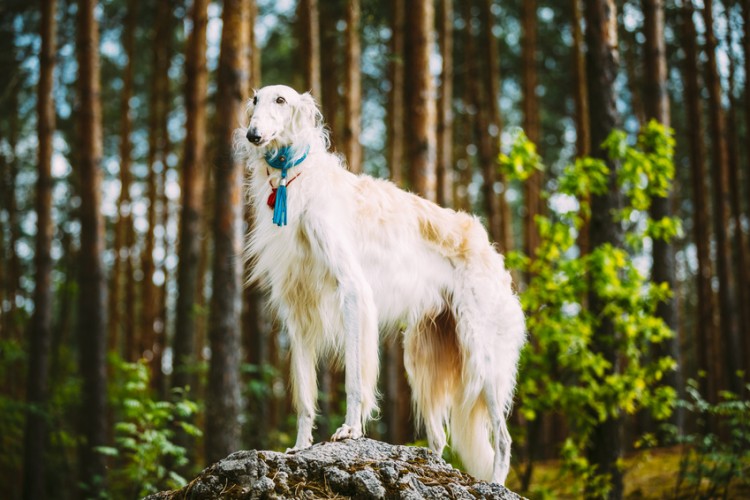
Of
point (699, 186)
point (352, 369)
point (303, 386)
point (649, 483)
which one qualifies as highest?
point (699, 186)

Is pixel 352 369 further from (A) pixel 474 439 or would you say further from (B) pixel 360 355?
(A) pixel 474 439

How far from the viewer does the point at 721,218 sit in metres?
15.2

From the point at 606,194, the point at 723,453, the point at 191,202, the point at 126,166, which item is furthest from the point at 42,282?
the point at 723,453

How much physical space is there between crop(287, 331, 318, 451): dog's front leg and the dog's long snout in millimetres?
1311

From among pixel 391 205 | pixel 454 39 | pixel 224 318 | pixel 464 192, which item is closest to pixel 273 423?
pixel 464 192

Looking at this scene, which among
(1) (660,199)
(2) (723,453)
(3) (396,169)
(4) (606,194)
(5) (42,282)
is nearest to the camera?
(2) (723,453)

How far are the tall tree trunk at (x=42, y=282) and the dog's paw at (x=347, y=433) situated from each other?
9.28 meters

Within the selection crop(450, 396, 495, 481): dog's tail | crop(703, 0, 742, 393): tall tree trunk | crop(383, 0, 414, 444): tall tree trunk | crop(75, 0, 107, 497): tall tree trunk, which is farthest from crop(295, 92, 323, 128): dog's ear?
crop(703, 0, 742, 393): tall tree trunk

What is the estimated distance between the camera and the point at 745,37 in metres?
14.7

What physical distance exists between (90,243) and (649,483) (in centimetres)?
811

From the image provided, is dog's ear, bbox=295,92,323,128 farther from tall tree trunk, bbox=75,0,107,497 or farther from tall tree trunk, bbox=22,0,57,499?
tall tree trunk, bbox=22,0,57,499

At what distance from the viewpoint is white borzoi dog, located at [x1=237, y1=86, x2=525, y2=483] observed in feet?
15.2

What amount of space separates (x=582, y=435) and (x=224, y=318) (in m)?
3.78

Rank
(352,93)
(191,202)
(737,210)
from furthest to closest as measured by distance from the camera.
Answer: (737,210) < (352,93) < (191,202)
